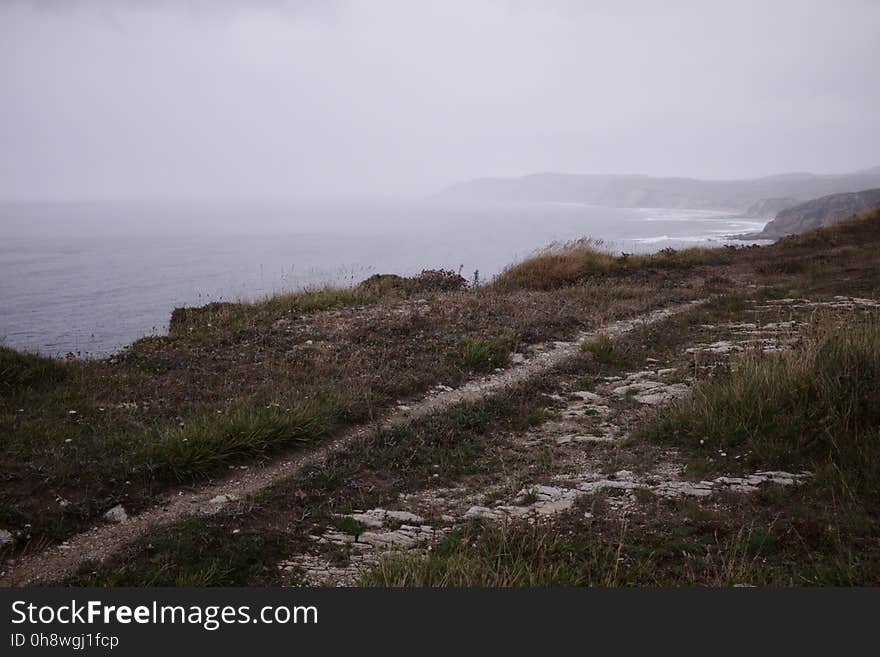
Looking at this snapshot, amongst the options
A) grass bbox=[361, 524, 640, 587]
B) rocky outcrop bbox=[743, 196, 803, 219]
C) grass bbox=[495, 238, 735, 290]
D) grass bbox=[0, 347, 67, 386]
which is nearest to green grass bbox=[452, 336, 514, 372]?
grass bbox=[361, 524, 640, 587]

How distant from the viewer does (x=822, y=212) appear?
72750mm

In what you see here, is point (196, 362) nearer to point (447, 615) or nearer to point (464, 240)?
point (447, 615)

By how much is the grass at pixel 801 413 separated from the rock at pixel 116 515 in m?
5.83

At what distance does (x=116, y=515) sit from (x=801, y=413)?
7.18m

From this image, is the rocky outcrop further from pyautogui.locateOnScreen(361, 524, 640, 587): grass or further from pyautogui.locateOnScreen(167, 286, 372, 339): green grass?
pyautogui.locateOnScreen(361, 524, 640, 587): grass

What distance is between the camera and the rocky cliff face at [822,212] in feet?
Result: 227

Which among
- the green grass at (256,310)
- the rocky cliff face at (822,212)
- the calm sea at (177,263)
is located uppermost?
the rocky cliff face at (822,212)

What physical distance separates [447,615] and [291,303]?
A: 13.4 metres

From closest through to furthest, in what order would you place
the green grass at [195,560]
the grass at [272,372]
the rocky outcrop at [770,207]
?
the green grass at [195,560], the grass at [272,372], the rocky outcrop at [770,207]

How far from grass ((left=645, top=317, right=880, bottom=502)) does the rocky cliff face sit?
67351mm

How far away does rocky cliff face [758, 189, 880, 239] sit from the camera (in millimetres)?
69188

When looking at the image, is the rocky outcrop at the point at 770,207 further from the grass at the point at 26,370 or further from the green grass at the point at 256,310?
the grass at the point at 26,370

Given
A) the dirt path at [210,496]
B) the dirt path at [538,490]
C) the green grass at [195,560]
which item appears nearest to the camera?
the green grass at [195,560]

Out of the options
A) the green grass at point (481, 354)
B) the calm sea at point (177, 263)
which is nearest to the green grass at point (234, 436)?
the green grass at point (481, 354)
